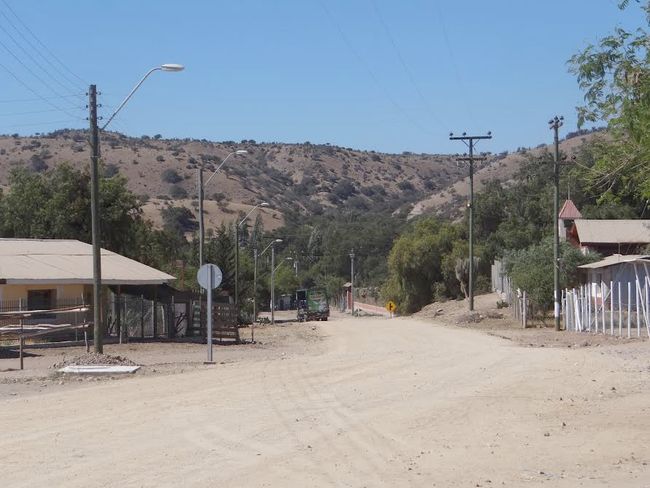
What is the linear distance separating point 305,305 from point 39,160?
5982 centimetres

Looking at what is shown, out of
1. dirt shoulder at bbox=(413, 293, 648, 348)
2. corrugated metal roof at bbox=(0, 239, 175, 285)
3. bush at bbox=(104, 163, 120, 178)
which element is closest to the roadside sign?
dirt shoulder at bbox=(413, 293, 648, 348)

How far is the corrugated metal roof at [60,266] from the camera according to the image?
36875mm

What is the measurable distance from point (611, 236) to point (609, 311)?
23221mm

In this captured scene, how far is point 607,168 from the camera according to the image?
14367 mm

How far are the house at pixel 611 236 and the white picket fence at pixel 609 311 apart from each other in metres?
15.7

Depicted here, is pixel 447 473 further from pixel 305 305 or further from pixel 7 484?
pixel 305 305

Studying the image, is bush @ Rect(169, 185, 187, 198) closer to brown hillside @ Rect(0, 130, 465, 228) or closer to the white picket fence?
brown hillside @ Rect(0, 130, 465, 228)

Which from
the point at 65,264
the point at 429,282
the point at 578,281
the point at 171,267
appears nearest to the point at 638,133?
the point at 65,264

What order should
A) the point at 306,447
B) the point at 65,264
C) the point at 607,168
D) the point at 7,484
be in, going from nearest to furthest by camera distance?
the point at 7,484 < the point at 306,447 < the point at 607,168 < the point at 65,264

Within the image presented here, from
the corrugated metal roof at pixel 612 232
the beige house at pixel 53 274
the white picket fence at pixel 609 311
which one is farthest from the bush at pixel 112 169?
the white picket fence at pixel 609 311

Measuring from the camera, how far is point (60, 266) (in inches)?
1549

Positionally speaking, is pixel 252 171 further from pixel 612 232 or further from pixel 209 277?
pixel 209 277

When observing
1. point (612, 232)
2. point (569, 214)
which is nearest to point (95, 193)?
point (612, 232)

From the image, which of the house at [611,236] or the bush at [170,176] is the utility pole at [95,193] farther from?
the bush at [170,176]
